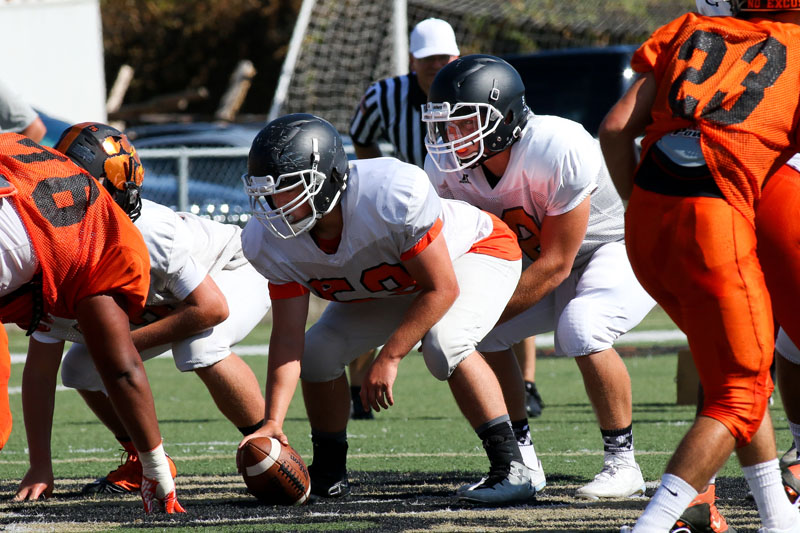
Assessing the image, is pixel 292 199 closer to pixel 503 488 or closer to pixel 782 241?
pixel 503 488

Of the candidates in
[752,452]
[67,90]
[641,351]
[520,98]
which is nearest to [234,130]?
[67,90]

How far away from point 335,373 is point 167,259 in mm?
660

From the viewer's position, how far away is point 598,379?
3.85m

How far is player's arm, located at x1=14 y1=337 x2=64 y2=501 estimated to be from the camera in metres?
3.90

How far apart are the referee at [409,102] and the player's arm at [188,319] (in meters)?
2.22

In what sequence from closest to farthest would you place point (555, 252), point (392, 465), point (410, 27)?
1. point (555, 252)
2. point (392, 465)
3. point (410, 27)

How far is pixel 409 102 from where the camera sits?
19.6 ft

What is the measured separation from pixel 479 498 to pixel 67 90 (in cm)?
1138

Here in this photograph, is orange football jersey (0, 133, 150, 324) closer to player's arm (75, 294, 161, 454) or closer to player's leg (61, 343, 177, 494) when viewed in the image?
player's arm (75, 294, 161, 454)

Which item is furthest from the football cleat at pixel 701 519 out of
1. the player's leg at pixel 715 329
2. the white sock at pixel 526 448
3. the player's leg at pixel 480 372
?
the white sock at pixel 526 448

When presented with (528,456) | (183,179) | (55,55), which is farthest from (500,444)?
(55,55)

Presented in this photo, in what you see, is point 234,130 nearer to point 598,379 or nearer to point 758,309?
point 598,379

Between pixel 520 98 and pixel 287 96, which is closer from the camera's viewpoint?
pixel 520 98

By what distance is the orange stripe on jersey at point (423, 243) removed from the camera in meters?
3.42
